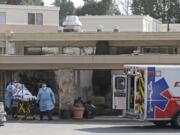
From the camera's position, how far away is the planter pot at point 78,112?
31484 millimetres

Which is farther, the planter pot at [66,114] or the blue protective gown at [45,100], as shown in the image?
→ the planter pot at [66,114]

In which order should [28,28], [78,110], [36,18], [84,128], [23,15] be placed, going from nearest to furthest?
[84,128] → [78,110] → [28,28] → [23,15] → [36,18]

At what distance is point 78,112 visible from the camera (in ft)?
104

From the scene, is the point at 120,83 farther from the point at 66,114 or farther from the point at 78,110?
the point at 66,114

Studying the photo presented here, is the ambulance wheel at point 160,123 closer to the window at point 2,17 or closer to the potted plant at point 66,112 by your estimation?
the potted plant at point 66,112

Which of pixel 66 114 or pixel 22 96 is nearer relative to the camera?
pixel 22 96

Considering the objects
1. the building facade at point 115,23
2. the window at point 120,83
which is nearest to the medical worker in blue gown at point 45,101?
the window at point 120,83

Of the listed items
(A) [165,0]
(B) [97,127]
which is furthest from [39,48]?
(A) [165,0]

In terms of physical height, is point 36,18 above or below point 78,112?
above

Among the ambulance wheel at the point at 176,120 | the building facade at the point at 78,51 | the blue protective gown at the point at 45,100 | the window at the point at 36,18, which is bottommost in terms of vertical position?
the ambulance wheel at the point at 176,120

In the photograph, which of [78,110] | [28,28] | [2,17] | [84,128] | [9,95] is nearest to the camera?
[84,128]

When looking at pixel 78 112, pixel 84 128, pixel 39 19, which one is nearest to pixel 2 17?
pixel 39 19

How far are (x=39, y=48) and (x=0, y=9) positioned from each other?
14.7 meters

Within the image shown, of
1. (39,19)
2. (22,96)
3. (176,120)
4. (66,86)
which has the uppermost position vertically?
(39,19)
